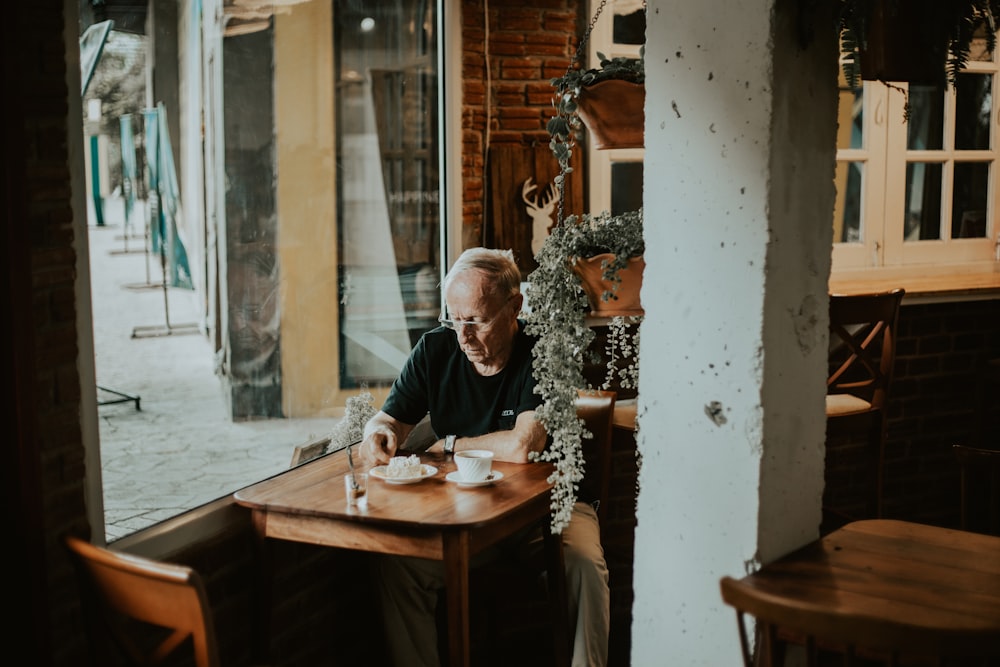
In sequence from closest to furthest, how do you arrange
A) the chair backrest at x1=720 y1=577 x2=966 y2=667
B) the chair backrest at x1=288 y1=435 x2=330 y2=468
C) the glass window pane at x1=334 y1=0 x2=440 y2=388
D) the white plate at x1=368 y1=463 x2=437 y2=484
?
the chair backrest at x1=720 y1=577 x2=966 y2=667 → the white plate at x1=368 y1=463 x2=437 y2=484 → the chair backrest at x1=288 y1=435 x2=330 y2=468 → the glass window pane at x1=334 y1=0 x2=440 y2=388

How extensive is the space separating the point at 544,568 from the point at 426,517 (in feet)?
2.56

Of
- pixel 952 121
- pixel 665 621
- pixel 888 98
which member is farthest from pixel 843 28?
pixel 952 121

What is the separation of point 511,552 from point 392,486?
575mm

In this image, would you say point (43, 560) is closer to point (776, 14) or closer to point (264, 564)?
point (264, 564)

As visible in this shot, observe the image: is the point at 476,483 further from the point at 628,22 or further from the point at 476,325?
the point at 628,22

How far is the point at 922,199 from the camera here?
16.8 feet

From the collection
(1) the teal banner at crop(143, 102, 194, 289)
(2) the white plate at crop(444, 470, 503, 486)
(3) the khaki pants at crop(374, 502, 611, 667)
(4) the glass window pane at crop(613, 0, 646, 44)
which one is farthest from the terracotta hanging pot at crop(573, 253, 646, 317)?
(4) the glass window pane at crop(613, 0, 646, 44)

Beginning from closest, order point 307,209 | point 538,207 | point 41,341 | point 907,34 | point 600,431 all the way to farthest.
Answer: point 907,34, point 41,341, point 600,431, point 307,209, point 538,207

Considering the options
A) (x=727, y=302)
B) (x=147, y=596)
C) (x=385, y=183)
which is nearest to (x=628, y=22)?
(x=385, y=183)

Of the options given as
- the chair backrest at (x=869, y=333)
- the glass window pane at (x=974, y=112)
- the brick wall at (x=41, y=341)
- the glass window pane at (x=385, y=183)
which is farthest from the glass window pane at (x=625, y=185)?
the brick wall at (x=41, y=341)

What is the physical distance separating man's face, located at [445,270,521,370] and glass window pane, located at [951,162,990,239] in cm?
314

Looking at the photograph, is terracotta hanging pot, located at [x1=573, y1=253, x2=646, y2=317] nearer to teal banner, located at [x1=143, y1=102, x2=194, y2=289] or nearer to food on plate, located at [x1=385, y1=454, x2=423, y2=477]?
food on plate, located at [x1=385, y1=454, x2=423, y2=477]

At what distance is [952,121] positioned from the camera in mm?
5070

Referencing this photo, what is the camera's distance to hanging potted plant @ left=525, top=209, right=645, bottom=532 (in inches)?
101
